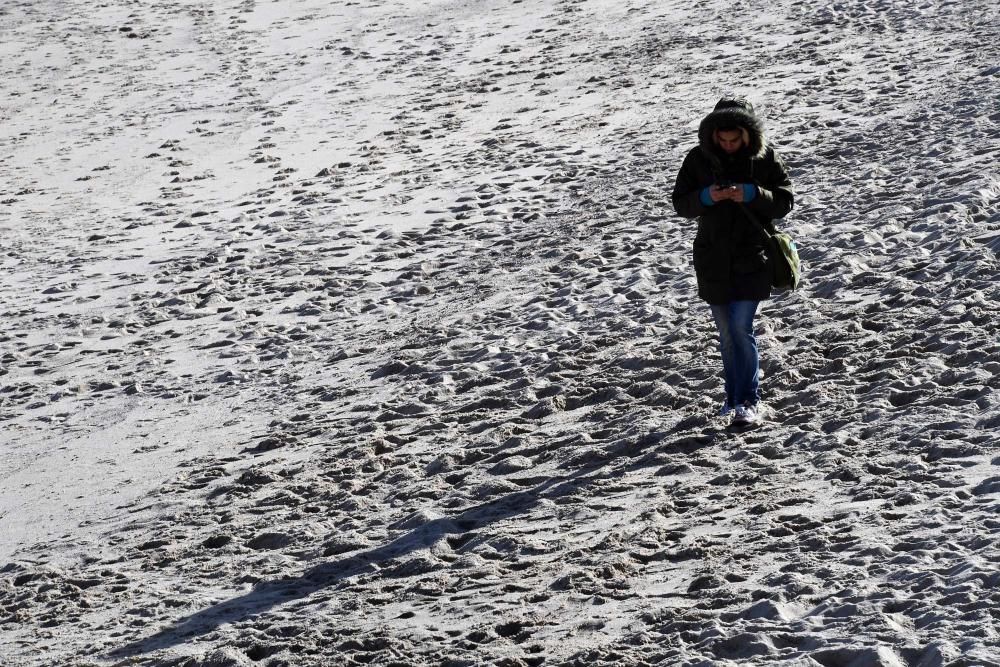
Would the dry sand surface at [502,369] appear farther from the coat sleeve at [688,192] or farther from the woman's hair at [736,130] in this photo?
the woman's hair at [736,130]

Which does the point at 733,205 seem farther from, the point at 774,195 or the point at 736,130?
the point at 736,130

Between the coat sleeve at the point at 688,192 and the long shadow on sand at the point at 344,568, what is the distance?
4.21ft

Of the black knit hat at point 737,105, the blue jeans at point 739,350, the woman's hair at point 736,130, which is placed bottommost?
the blue jeans at point 739,350

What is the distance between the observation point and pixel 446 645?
16.3 ft

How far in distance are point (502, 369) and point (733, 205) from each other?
2.27m

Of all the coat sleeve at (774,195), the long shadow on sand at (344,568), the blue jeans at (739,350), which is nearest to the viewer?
the long shadow on sand at (344,568)

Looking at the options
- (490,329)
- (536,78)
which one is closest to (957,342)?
(490,329)

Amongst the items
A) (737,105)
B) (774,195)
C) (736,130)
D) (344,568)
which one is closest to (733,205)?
(774,195)

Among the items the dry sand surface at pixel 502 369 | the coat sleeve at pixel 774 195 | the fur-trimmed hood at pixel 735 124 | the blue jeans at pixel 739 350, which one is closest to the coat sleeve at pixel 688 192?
the fur-trimmed hood at pixel 735 124

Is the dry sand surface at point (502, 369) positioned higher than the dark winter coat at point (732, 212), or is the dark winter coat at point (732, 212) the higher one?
the dark winter coat at point (732, 212)

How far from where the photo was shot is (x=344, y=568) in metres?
5.79

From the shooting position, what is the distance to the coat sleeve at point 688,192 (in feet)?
20.3

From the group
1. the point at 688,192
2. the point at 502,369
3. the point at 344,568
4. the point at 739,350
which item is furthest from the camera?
the point at 502,369

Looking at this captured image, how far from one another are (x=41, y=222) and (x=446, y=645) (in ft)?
29.0
